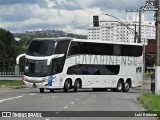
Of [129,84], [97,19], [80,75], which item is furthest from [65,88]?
[97,19]

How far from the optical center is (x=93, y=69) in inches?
1655

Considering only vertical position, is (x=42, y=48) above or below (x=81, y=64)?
above

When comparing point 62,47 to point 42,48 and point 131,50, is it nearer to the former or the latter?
point 42,48

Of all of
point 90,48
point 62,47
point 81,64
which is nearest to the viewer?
point 62,47

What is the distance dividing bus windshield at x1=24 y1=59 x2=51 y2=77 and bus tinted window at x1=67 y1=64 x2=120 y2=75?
2186mm

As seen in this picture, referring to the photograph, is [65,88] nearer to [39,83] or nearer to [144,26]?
[39,83]

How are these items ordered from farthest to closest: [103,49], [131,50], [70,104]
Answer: [131,50], [103,49], [70,104]

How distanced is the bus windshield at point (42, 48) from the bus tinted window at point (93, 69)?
2.51 metres

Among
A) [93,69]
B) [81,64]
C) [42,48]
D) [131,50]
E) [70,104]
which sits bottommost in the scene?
[70,104]

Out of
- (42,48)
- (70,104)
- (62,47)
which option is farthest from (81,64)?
(70,104)

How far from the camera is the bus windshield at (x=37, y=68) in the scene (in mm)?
38281

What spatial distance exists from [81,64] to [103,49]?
2915mm

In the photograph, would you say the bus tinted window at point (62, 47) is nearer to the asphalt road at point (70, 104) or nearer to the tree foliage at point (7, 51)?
the asphalt road at point (70, 104)

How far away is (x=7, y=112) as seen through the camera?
19141mm
